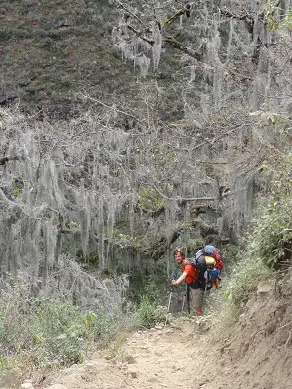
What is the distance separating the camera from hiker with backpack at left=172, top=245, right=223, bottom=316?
654 centimetres

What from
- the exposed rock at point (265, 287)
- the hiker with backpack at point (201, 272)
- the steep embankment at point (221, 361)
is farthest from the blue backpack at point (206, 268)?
the exposed rock at point (265, 287)

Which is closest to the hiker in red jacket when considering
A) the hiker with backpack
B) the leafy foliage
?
the hiker with backpack

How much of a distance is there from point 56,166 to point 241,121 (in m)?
4.08

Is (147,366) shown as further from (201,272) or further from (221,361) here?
(201,272)

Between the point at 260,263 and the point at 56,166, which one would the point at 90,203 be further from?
the point at 260,263

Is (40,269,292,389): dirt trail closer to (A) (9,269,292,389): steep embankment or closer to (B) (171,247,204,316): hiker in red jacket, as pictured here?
(A) (9,269,292,389): steep embankment

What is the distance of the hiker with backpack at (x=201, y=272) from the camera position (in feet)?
21.5

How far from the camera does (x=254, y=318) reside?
4270 millimetres

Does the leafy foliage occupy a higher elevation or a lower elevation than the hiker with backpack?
higher

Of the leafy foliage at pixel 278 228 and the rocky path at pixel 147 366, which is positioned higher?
the leafy foliage at pixel 278 228

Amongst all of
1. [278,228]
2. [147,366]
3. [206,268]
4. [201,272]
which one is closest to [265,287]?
[278,228]

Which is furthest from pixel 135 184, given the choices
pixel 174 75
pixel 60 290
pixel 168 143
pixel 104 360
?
pixel 174 75

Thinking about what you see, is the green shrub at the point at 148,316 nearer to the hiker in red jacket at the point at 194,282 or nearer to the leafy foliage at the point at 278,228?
the hiker in red jacket at the point at 194,282

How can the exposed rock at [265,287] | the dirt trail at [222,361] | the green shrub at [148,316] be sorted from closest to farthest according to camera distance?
the dirt trail at [222,361] → the exposed rock at [265,287] → the green shrub at [148,316]
